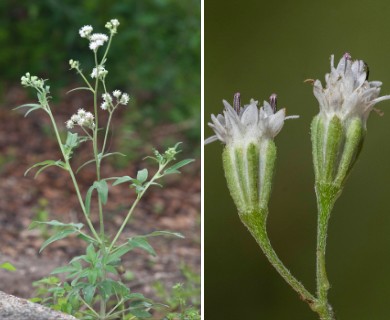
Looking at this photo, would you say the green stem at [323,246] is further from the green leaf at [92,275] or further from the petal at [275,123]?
the green leaf at [92,275]

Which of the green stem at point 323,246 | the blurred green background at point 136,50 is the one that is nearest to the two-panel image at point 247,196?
the green stem at point 323,246

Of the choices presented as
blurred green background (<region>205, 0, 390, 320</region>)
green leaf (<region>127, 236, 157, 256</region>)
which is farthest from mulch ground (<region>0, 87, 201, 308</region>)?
green leaf (<region>127, 236, 157, 256</region>)

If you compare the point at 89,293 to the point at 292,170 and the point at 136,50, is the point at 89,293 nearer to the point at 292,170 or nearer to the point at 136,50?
the point at 292,170

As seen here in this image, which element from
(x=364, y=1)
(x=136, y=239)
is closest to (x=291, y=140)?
(x=364, y=1)

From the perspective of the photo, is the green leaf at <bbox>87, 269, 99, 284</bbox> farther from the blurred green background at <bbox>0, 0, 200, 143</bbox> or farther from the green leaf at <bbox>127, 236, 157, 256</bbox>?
the blurred green background at <bbox>0, 0, 200, 143</bbox>

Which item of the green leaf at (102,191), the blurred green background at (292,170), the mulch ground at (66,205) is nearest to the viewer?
the green leaf at (102,191)

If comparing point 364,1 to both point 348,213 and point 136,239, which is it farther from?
point 136,239

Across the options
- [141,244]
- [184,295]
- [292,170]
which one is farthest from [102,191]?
[184,295]
